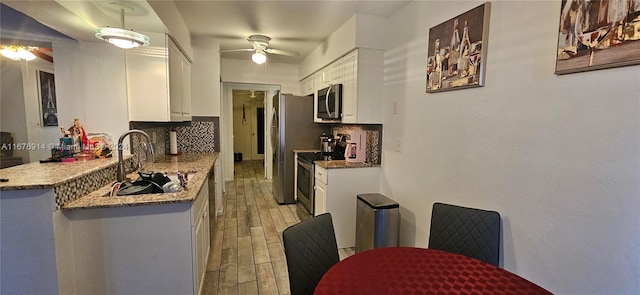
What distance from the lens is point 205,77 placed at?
372 centimetres

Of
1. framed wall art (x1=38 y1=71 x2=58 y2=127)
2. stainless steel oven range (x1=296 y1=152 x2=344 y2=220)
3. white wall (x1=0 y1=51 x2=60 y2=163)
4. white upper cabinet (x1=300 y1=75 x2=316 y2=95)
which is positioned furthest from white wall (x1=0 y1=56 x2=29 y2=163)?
white upper cabinet (x1=300 y1=75 x2=316 y2=95)

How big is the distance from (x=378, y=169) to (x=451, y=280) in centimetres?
189

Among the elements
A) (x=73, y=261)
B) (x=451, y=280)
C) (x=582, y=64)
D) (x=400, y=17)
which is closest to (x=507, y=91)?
(x=582, y=64)

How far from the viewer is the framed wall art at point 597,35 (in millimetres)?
1090

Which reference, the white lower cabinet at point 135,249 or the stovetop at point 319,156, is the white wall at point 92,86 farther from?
the stovetop at point 319,156

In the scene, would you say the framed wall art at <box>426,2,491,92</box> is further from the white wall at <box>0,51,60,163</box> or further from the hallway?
the white wall at <box>0,51,60,163</box>

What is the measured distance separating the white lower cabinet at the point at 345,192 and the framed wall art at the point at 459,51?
3.74 feet

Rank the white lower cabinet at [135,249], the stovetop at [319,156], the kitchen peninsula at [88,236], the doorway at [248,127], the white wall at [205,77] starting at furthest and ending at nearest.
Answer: the doorway at [248,127] < the white wall at [205,77] < the stovetop at [319,156] < the white lower cabinet at [135,249] < the kitchen peninsula at [88,236]

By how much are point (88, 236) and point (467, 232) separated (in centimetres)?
220

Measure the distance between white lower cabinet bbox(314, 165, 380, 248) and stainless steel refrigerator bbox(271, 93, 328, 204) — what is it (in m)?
1.36

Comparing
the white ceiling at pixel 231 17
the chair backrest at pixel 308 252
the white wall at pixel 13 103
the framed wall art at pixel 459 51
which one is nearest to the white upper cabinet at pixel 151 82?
the white ceiling at pixel 231 17

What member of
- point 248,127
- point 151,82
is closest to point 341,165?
point 151,82

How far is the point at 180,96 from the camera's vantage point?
308cm

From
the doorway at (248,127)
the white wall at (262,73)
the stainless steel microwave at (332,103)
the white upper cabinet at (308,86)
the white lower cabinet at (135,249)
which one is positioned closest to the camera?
the white lower cabinet at (135,249)
